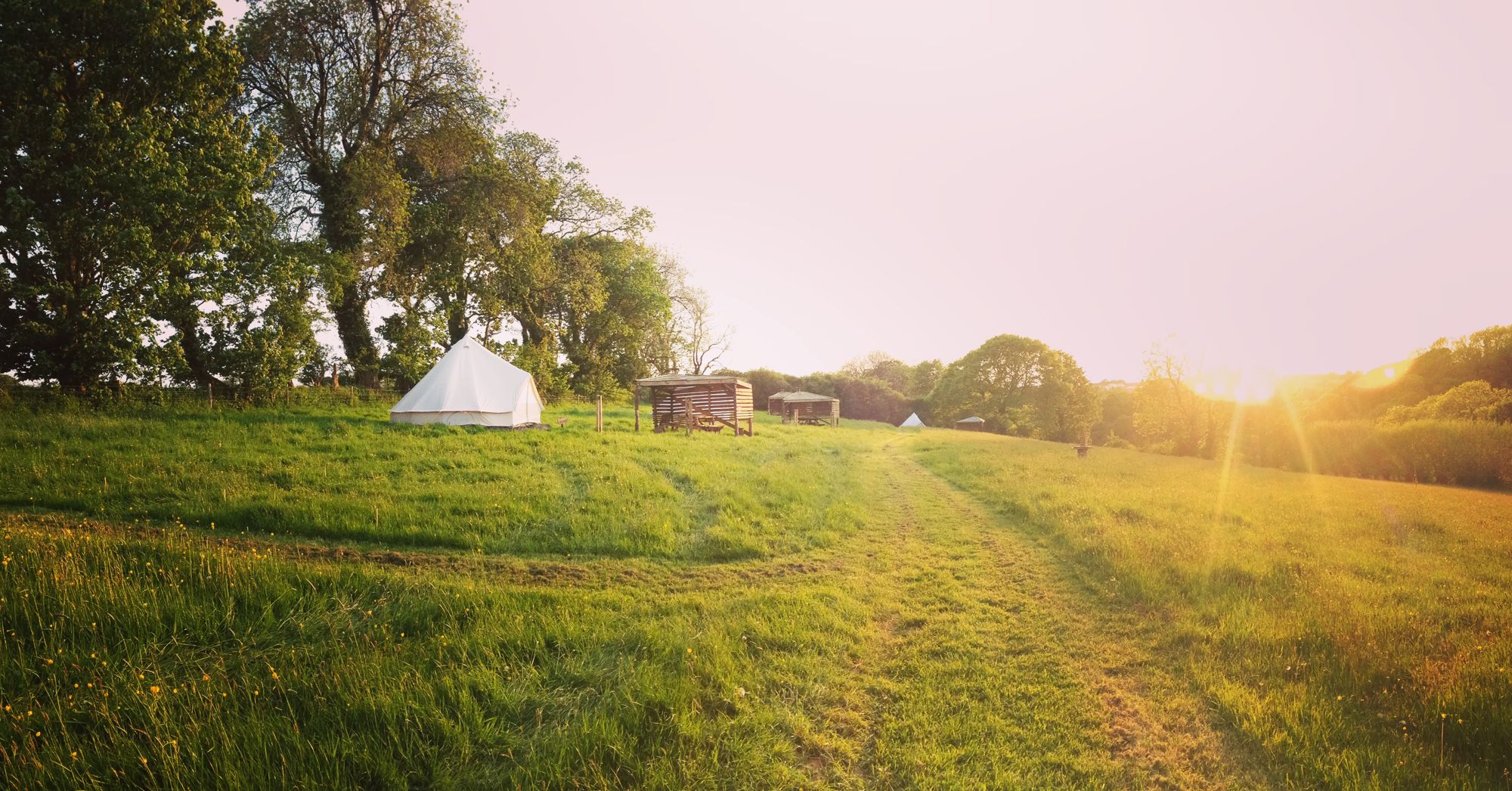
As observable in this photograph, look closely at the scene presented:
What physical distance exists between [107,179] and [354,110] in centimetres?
1086

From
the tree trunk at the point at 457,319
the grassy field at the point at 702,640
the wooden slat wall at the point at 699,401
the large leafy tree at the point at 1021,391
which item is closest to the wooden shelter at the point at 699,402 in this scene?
the wooden slat wall at the point at 699,401

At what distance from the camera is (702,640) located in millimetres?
4828

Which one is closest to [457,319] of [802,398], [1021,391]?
[802,398]

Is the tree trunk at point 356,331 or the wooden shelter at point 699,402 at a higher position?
the tree trunk at point 356,331

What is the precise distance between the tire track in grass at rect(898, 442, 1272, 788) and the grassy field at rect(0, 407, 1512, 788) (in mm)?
29

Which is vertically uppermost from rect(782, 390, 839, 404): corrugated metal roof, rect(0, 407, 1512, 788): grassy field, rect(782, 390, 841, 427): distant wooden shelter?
rect(782, 390, 839, 404): corrugated metal roof

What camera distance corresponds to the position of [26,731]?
10.9ft

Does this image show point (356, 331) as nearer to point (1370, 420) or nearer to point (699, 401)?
point (699, 401)

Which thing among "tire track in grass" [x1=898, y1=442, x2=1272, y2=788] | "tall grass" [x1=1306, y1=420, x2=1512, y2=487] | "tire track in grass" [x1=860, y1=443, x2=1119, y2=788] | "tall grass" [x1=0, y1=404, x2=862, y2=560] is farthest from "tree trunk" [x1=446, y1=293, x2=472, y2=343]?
"tall grass" [x1=1306, y1=420, x2=1512, y2=487]

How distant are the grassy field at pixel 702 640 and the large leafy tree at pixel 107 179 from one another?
6.97 meters

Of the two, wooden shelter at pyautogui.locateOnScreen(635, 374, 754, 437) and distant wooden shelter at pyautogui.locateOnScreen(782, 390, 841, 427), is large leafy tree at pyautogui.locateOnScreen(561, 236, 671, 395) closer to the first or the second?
wooden shelter at pyautogui.locateOnScreen(635, 374, 754, 437)

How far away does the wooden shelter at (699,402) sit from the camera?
82.3 feet

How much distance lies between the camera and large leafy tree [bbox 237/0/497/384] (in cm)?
2152

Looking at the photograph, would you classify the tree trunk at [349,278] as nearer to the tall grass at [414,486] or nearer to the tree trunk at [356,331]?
the tree trunk at [356,331]
